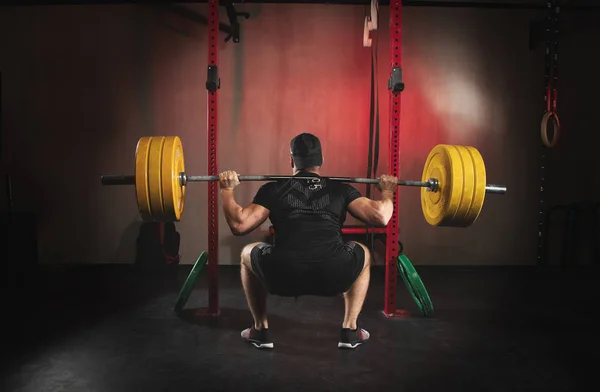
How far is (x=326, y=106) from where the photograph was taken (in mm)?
4285

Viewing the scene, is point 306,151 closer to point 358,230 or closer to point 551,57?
point 358,230

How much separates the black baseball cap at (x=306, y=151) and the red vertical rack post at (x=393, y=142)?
721 millimetres

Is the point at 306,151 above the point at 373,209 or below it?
above

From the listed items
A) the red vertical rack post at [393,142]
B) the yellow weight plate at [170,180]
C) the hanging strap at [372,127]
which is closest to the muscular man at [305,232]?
the yellow weight plate at [170,180]

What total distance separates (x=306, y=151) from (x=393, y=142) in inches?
31.0

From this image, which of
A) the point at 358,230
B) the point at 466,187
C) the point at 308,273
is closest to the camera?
the point at 308,273

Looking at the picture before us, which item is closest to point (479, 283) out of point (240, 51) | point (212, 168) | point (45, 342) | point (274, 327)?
point (274, 327)

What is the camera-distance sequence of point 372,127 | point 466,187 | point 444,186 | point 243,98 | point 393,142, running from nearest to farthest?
point 466,187
point 444,186
point 393,142
point 372,127
point 243,98

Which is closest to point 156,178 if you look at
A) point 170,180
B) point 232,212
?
point 170,180

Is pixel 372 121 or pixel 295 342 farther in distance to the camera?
pixel 372 121

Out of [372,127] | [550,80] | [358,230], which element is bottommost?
[358,230]

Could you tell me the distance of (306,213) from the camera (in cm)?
230

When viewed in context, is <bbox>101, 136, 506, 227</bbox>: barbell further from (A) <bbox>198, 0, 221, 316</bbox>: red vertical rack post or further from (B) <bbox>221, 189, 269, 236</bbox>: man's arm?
(A) <bbox>198, 0, 221, 316</bbox>: red vertical rack post

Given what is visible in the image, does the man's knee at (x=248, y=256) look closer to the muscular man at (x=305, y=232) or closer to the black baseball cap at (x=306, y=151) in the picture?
the muscular man at (x=305, y=232)
